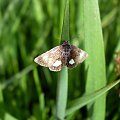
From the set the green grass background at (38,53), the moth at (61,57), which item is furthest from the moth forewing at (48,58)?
the green grass background at (38,53)

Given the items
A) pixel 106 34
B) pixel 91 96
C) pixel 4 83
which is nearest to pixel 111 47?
pixel 106 34

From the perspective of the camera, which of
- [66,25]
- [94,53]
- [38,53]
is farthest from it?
[38,53]

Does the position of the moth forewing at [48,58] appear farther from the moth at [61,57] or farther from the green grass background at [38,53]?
the green grass background at [38,53]

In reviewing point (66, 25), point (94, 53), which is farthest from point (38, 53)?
point (66, 25)

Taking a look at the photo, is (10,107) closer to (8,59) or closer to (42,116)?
(42,116)

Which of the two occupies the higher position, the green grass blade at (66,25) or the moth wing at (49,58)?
the green grass blade at (66,25)

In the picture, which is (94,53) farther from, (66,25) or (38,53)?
(38,53)

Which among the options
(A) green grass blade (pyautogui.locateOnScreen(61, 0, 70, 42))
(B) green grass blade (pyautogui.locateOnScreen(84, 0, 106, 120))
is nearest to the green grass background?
(B) green grass blade (pyautogui.locateOnScreen(84, 0, 106, 120))

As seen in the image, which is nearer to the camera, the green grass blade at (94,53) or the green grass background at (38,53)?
the green grass blade at (94,53)
